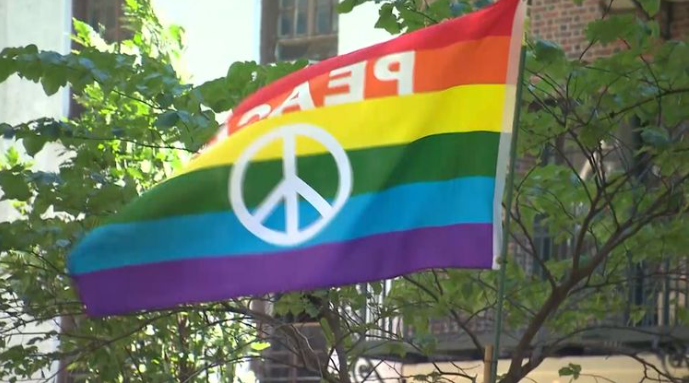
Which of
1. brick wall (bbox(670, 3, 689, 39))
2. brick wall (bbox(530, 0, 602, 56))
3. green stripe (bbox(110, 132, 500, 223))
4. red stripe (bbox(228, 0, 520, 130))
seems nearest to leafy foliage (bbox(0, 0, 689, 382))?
red stripe (bbox(228, 0, 520, 130))

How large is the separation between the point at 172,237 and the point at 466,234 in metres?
1.30

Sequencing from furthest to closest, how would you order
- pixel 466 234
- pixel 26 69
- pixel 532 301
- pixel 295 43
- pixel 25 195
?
pixel 295 43
pixel 532 301
pixel 25 195
pixel 26 69
pixel 466 234

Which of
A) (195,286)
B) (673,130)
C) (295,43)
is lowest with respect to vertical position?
(195,286)

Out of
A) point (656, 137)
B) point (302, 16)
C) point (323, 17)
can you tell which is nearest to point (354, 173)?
point (656, 137)

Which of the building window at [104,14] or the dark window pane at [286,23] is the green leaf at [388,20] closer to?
the dark window pane at [286,23]

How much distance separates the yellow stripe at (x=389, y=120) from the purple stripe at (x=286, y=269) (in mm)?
460

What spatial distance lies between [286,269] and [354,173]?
0.53 m

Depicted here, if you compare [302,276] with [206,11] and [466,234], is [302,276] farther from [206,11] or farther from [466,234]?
[206,11]

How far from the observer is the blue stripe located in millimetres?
6605

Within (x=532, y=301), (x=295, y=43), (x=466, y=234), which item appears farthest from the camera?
(x=295, y=43)

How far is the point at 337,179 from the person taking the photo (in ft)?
22.0

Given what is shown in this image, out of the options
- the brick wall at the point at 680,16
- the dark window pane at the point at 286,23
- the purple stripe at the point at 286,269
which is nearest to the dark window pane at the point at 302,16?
the dark window pane at the point at 286,23

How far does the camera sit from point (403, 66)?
271 inches

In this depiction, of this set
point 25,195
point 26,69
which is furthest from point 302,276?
point 25,195
